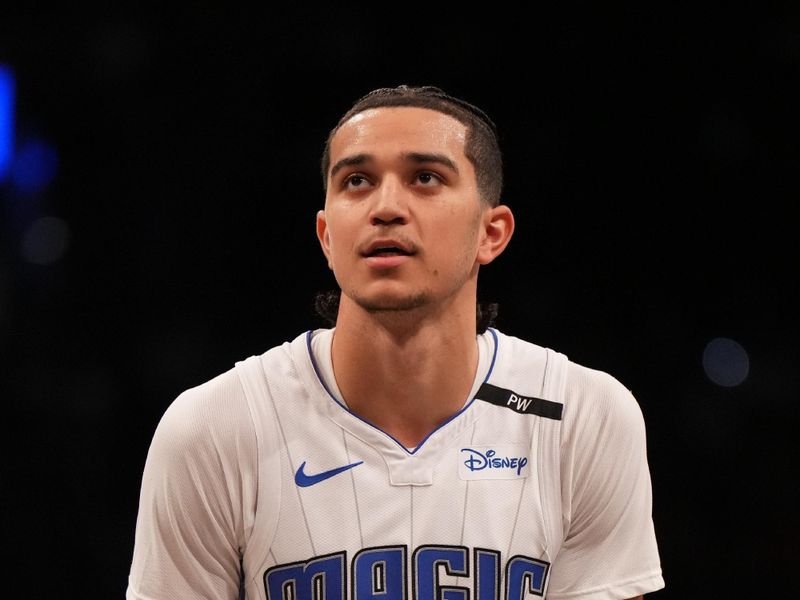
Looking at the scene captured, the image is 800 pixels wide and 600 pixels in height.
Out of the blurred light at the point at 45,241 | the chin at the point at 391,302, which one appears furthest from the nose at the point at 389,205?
the blurred light at the point at 45,241

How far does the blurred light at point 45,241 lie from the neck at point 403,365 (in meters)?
2.21

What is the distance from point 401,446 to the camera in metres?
2.28

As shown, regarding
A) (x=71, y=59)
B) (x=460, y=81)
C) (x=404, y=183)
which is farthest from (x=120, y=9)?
(x=404, y=183)

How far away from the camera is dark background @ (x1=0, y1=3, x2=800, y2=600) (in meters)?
4.21

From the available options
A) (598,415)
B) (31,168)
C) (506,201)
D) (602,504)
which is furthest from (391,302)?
(31,168)

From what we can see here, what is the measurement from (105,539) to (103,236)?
1199 mm

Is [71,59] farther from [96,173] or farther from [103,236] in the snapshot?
[103,236]

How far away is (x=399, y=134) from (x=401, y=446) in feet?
2.20

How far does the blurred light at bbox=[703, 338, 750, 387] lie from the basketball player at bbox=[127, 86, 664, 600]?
211cm

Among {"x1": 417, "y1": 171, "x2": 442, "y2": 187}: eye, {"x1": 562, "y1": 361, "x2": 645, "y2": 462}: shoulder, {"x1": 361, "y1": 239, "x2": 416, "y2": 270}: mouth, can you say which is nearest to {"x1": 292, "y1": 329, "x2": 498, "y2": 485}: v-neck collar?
{"x1": 562, "y1": 361, "x2": 645, "y2": 462}: shoulder

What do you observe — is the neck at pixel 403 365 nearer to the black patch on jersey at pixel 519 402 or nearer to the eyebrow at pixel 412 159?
the black patch on jersey at pixel 519 402

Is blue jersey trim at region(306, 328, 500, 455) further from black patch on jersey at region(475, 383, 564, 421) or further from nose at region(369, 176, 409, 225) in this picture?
nose at region(369, 176, 409, 225)

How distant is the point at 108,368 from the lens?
4250 mm

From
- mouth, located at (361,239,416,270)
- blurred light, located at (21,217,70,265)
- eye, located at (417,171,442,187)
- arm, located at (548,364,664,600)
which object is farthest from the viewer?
blurred light, located at (21,217,70,265)
